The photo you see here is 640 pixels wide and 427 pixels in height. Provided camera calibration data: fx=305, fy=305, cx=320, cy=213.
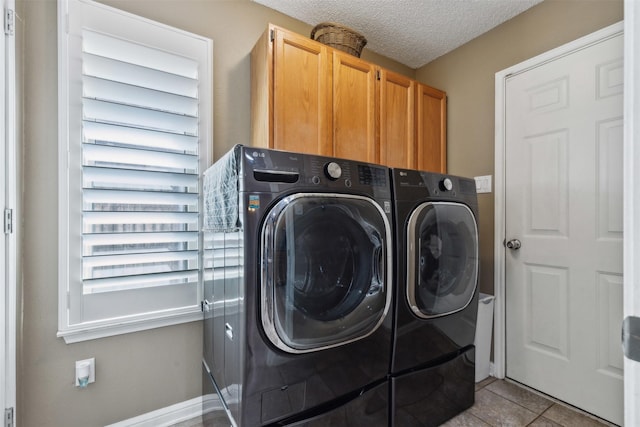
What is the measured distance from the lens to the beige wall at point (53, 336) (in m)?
1.41

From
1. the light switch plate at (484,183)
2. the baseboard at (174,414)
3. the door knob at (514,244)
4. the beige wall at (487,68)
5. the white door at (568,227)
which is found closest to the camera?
the baseboard at (174,414)

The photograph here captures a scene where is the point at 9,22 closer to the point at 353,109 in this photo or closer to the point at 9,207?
the point at 9,207

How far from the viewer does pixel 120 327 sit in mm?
1570

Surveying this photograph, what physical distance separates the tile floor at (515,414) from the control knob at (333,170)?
1.32 metres

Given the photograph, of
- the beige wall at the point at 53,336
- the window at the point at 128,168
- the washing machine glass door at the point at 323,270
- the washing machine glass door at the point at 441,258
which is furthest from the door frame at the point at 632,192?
the beige wall at the point at 53,336

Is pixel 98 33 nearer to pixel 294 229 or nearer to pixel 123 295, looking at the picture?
pixel 123 295

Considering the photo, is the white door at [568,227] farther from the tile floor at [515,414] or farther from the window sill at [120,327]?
the window sill at [120,327]

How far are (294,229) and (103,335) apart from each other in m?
1.21

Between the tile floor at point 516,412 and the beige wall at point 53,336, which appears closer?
the beige wall at point 53,336

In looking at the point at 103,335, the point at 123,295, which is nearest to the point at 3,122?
the point at 123,295

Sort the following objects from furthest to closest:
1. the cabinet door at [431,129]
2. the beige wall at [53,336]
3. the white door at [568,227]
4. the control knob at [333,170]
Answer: the cabinet door at [431,129] → the white door at [568,227] → the beige wall at [53,336] → the control knob at [333,170]

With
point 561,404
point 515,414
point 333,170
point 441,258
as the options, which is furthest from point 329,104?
point 561,404

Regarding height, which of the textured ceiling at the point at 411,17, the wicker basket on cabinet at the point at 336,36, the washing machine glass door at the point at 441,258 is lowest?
the washing machine glass door at the point at 441,258

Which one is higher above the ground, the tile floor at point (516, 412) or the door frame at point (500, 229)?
the door frame at point (500, 229)
